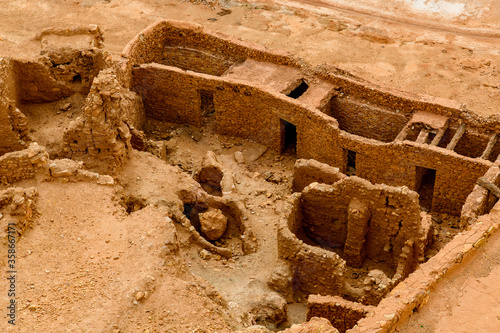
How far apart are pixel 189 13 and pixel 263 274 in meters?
14.1

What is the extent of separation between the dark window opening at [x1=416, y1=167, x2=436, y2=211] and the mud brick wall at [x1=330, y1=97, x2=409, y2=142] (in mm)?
1348

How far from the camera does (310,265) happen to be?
14.4m

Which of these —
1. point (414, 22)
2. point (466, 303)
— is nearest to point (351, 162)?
point (466, 303)

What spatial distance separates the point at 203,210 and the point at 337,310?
4.30m

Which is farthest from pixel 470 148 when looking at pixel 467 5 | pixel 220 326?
pixel 467 5

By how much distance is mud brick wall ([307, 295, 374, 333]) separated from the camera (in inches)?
514

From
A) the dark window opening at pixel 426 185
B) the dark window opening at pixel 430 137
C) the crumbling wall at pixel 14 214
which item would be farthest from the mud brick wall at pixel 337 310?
the dark window opening at pixel 430 137

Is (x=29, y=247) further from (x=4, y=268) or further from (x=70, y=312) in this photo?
(x=70, y=312)

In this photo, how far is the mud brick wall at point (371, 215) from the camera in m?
14.7

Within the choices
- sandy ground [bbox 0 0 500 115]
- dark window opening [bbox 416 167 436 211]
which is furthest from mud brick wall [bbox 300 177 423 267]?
sandy ground [bbox 0 0 500 115]

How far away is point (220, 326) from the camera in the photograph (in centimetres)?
1168

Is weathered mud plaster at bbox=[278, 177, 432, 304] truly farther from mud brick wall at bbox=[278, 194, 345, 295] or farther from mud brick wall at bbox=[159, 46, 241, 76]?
mud brick wall at bbox=[159, 46, 241, 76]

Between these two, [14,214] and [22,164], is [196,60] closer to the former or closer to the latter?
[22,164]

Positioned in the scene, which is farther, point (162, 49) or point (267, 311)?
point (162, 49)
